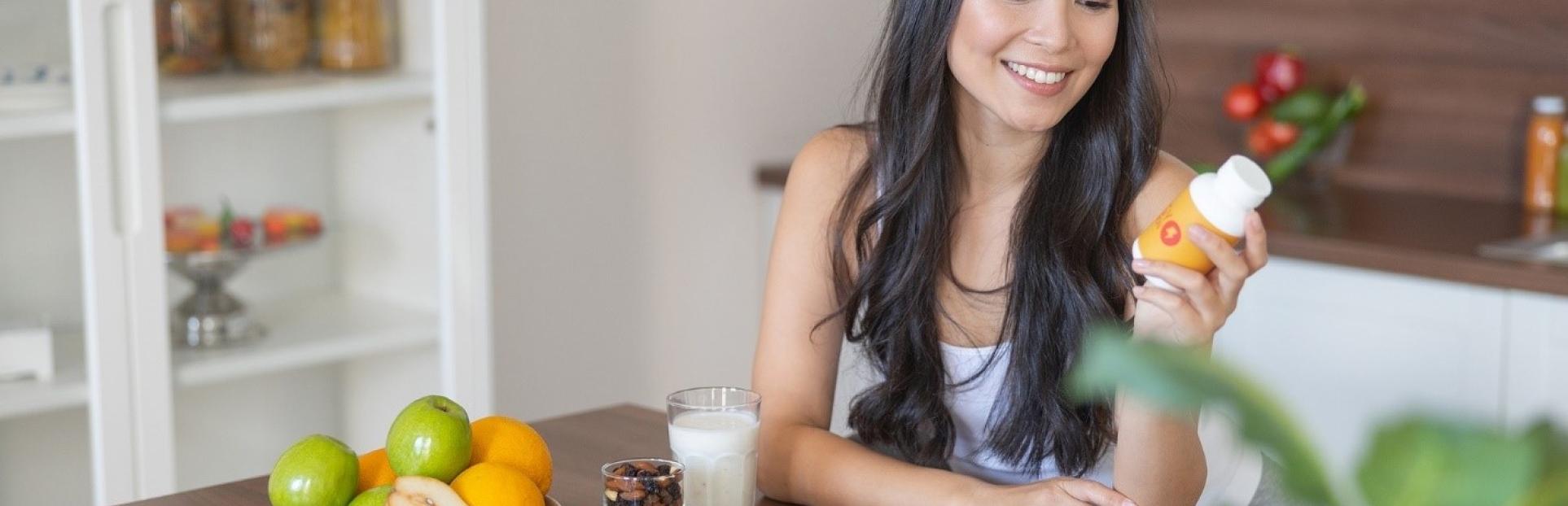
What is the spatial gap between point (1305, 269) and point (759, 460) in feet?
3.76

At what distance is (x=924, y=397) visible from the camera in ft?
4.98

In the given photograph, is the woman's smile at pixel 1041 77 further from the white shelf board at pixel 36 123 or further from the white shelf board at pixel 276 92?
the white shelf board at pixel 36 123

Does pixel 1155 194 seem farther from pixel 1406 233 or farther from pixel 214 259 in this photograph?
pixel 214 259

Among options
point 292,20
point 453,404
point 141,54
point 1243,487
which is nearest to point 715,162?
point 292,20

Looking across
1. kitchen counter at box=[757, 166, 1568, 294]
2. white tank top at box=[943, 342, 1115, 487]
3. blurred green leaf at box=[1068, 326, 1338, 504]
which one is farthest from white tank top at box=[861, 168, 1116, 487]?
blurred green leaf at box=[1068, 326, 1338, 504]

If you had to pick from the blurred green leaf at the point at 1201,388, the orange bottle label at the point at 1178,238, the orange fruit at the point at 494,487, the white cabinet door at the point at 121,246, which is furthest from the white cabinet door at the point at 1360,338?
the blurred green leaf at the point at 1201,388

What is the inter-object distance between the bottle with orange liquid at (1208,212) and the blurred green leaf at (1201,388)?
0.63 metres

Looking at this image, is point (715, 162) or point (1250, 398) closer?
point (1250, 398)

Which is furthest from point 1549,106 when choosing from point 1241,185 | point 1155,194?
point 1241,185

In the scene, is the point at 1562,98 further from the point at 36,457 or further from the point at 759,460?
the point at 36,457

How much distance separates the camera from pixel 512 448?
3.51 feet

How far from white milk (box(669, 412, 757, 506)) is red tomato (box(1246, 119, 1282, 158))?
5.65ft

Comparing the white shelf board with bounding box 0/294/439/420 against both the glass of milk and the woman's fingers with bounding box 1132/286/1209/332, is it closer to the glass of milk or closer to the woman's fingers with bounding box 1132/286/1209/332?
the glass of milk

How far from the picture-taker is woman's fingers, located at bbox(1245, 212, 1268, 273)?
1.03 m
